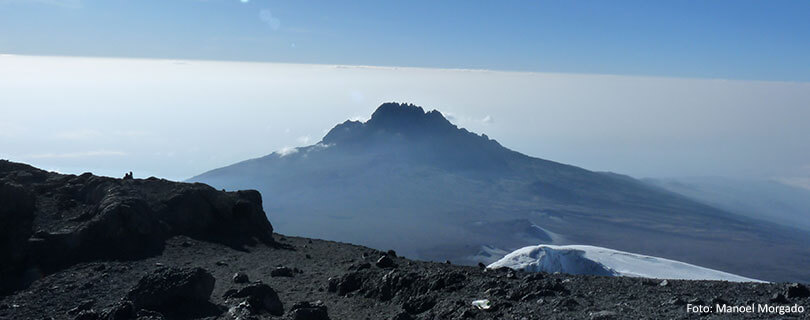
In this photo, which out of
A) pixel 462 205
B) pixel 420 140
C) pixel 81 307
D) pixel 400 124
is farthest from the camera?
pixel 400 124

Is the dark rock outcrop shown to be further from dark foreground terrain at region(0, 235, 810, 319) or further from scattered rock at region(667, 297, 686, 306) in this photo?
scattered rock at region(667, 297, 686, 306)

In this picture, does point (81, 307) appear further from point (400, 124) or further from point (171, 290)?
point (400, 124)

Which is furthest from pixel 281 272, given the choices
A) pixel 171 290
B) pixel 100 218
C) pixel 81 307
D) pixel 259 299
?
pixel 100 218

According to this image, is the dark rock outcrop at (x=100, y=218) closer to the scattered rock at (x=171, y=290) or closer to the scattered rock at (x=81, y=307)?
the scattered rock at (x=81, y=307)

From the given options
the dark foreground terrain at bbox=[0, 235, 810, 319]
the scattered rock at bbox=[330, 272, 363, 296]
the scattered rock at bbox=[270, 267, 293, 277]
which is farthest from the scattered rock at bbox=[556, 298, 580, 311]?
the scattered rock at bbox=[270, 267, 293, 277]

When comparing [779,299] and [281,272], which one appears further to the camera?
[281,272]

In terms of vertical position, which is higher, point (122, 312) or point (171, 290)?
point (171, 290)

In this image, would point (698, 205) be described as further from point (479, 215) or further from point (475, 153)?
point (479, 215)
